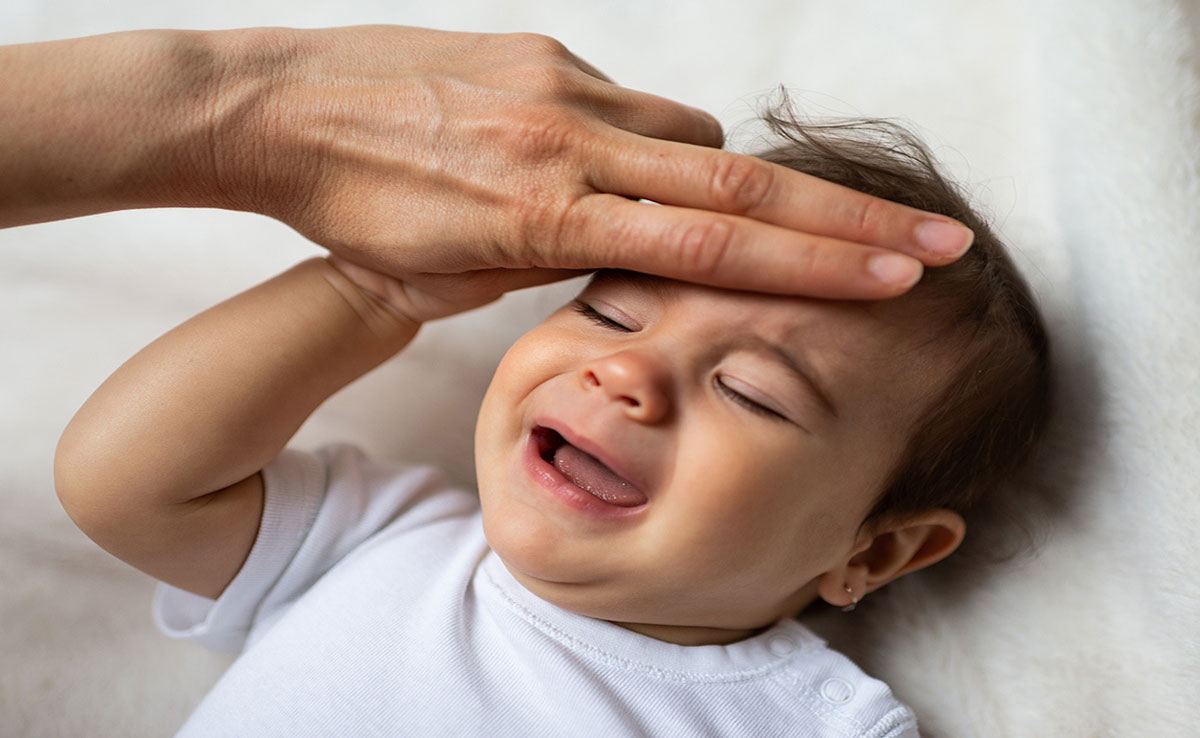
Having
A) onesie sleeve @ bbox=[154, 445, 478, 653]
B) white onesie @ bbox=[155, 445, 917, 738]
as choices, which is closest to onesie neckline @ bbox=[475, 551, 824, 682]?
white onesie @ bbox=[155, 445, 917, 738]

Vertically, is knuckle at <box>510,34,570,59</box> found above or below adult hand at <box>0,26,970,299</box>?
above

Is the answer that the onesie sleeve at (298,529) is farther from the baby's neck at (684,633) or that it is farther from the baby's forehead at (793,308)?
the baby's forehead at (793,308)

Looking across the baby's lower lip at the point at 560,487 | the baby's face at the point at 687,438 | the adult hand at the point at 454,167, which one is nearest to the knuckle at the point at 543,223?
the adult hand at the point at 454,167

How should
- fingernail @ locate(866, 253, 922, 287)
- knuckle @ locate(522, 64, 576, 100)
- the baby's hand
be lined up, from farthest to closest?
the baby's hand < knuckle @ locate(522, 64, 576, 100) < fingernail @ locate(866, 253, 922, 287)

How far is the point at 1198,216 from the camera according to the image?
1.21 metres

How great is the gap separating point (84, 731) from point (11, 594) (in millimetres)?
238

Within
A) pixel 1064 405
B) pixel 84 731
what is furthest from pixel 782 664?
pixel 84 731

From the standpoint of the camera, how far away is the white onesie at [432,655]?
114 cm

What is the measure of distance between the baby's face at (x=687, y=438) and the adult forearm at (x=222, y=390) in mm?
292

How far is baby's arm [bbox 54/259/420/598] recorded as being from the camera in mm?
1151

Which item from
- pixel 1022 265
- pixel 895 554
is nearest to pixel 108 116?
pixel 895 554

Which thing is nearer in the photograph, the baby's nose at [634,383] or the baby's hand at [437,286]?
the baby's nose at [634,383]

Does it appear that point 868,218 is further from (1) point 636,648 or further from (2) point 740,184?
(1) point 636,648

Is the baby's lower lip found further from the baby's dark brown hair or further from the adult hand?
the baby's dark brown hair
